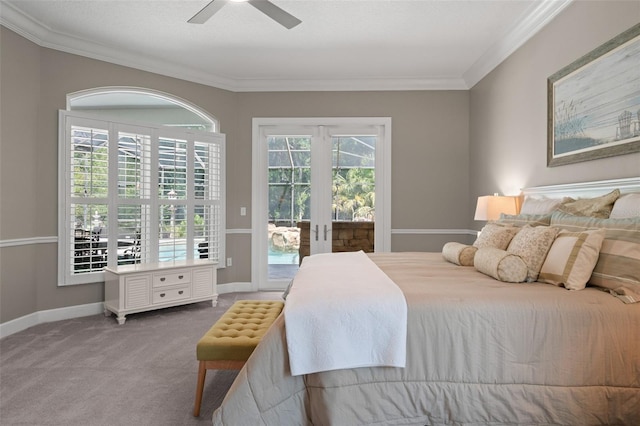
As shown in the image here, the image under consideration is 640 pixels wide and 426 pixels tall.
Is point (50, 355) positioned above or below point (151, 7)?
below

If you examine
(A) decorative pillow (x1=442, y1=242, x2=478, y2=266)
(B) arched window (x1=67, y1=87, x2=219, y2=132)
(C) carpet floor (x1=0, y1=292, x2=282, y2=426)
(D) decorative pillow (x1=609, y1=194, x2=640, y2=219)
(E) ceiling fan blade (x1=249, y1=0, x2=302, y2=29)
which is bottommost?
(C) carpet floor (x1=0, y1=292, x2=282, y2=426)

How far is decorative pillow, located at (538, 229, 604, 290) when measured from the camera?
1843mm

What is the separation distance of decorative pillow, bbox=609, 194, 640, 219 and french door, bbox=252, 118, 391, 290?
116 inches

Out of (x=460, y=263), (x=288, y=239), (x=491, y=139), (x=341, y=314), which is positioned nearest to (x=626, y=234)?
(x=460, y=263)

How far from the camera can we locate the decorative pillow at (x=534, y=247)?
6.68 feet

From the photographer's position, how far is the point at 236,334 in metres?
2.16

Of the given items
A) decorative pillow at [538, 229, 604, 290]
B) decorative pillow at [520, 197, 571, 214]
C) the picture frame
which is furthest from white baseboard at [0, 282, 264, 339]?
the picture frame

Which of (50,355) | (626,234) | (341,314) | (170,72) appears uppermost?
(170,72)

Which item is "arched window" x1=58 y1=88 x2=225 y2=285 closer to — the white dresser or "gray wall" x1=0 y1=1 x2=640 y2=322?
"gray wall" x1=0 y1=1 x2=640 y2=322

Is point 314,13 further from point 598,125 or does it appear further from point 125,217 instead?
point 125,217

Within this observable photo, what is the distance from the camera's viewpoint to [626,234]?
183 centimetres

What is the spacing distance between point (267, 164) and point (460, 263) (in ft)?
10.4

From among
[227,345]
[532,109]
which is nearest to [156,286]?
[227,345]

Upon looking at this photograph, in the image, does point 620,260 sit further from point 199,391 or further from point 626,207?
point 199,391
